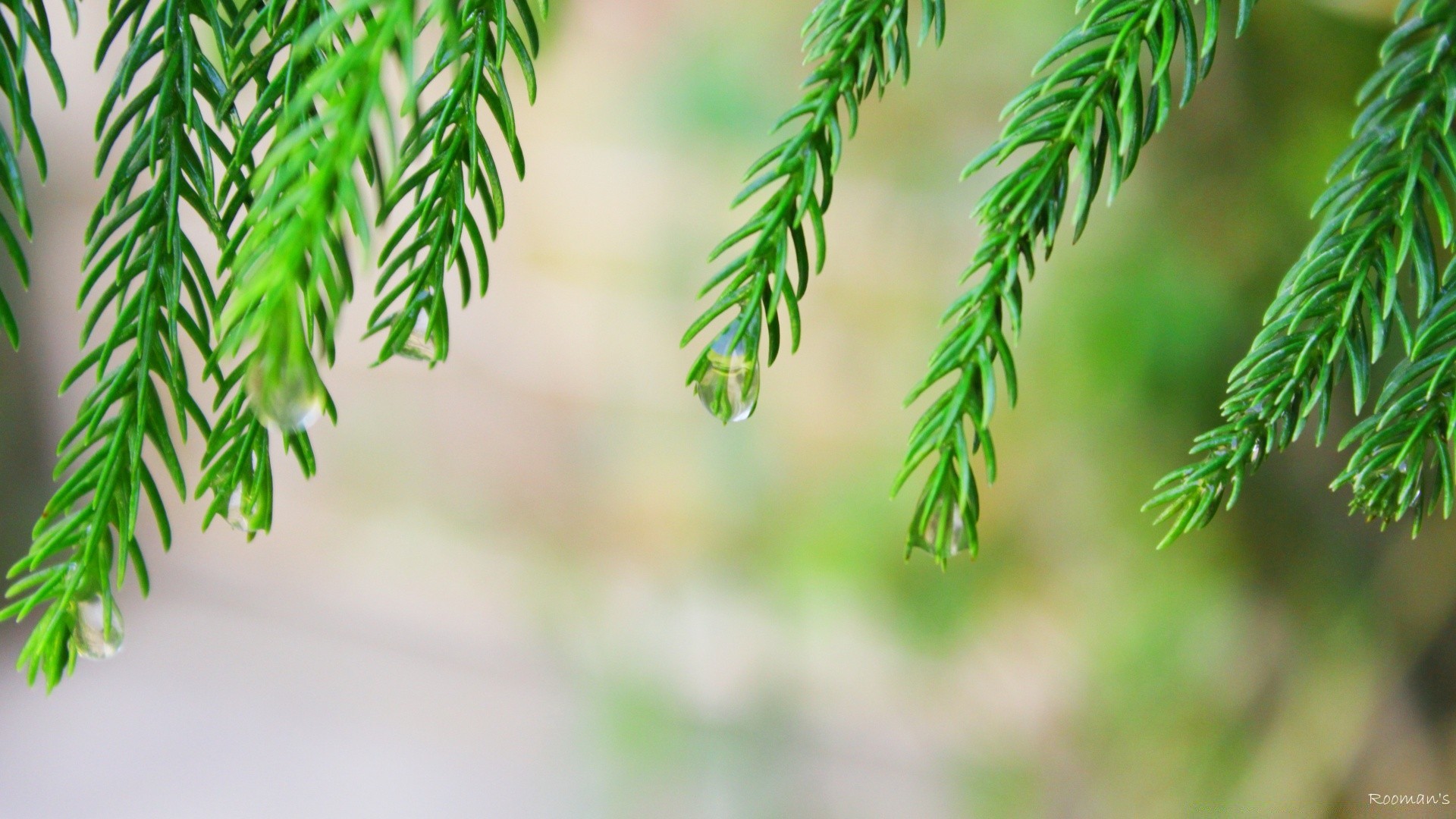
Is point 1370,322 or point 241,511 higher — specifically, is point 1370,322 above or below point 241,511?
above

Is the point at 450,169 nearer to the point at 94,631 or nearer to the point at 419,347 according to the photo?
the point at 419,347

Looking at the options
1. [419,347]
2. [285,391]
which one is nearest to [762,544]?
[419,347]

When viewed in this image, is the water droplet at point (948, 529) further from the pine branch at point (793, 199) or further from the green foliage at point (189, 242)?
the green foliage at point (189, 242)

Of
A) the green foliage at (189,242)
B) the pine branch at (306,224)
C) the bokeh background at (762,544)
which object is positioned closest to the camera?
the pine branch at (306,224)

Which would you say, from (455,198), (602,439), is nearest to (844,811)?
(602,439)

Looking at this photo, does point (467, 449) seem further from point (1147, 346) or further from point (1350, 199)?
point (1350, 199)

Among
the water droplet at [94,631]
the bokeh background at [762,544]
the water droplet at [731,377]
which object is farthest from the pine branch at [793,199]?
the bokeh background at [762,544]
